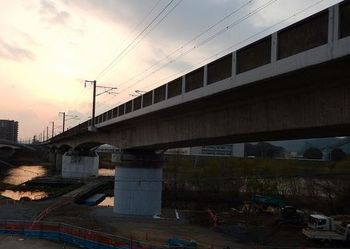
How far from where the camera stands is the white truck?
35.8 meters

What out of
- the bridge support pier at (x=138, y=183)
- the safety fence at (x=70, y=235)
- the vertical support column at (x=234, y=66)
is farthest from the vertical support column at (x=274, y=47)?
the bridge support pier at (x=138, y=183)

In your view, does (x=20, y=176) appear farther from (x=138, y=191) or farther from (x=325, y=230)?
(x=325, y=230)

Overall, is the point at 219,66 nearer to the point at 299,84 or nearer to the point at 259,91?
the point at 259,91

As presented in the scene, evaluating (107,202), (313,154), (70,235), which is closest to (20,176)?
(107,202)

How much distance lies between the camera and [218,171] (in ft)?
281

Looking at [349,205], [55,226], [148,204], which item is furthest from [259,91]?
[349,205]

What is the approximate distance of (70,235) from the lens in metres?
32.9

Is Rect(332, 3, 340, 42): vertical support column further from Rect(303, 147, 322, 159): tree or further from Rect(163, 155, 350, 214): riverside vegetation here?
Rect(303, 147, 322, 159): tree

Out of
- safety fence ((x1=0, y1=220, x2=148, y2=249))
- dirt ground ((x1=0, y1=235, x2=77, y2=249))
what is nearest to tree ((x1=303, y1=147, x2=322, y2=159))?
safety fence ((x1=0, y1=220, x2=148, y2=249))

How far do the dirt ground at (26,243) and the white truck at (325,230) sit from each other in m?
16.2

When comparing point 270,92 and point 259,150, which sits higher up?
point 259,150

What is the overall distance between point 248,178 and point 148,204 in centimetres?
3454

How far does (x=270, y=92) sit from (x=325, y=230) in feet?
62.6

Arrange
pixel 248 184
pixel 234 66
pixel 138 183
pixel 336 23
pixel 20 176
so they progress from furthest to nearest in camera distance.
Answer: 1. pixel 20 176
2. pixel 248 184
3. pixel 138 183
4. pixel 234 66
5. pixel 336 23
